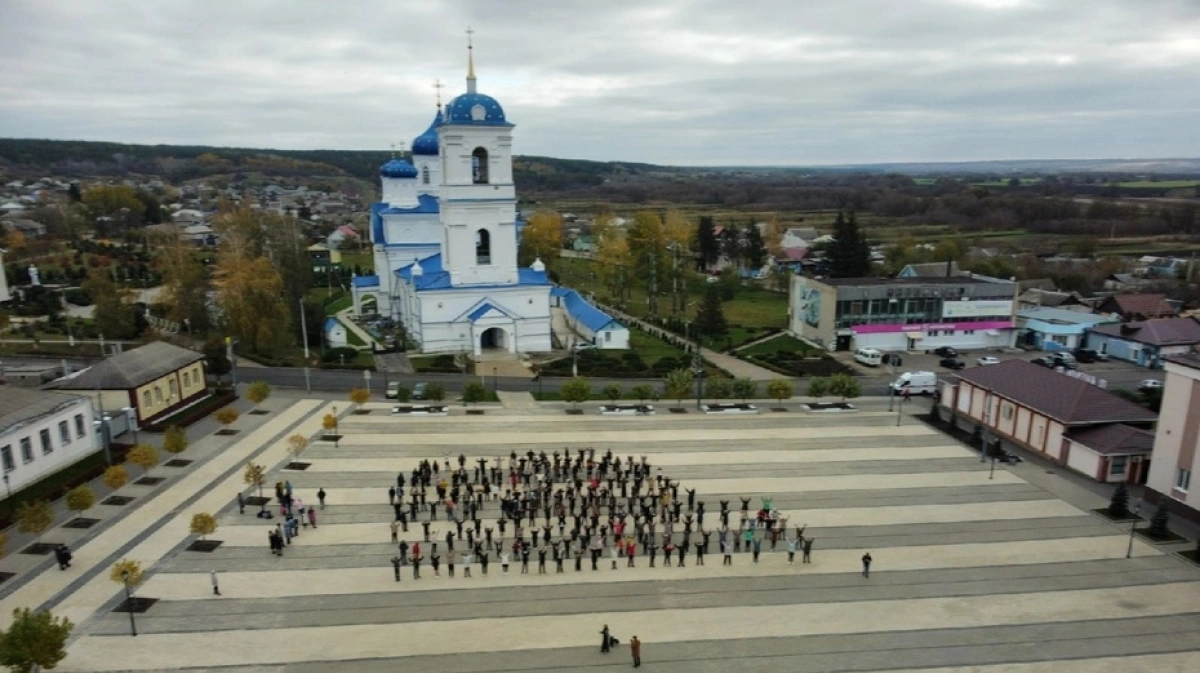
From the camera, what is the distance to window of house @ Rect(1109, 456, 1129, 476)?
24.5 m

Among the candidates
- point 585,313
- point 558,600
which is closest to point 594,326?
point 585,313

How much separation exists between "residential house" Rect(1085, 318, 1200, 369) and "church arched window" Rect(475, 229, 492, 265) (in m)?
34.5

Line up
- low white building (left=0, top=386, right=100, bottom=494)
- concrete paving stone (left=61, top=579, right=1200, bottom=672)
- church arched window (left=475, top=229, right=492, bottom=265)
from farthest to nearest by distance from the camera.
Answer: church arched window (left=475, top=229, right=492, bottom=265), low white building (left=0, top=386, right=100, bottom=494), concrete paving stone (left=61, top=579, right=1200, bottom=672)

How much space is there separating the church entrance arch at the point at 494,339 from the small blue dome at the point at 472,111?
11.4m

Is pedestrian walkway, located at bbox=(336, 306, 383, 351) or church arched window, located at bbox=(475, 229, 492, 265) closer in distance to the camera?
church arched window, located at bbox=(475, 229, 492, 265)

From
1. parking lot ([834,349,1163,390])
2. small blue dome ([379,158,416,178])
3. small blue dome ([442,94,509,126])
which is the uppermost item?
small blue dome ([442,94,509,126])

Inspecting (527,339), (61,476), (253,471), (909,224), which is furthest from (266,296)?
(909,224)

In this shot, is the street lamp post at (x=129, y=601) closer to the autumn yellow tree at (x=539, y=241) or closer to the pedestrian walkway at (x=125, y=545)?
the pedestrian walkway at (x=125, y=545)

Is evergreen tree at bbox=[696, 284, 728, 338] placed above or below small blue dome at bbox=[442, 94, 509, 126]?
below

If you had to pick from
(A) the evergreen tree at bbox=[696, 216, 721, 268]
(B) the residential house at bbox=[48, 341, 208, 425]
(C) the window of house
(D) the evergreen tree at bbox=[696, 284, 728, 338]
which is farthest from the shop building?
(B) the residential house at bbox=[48, 341, 208, 425]

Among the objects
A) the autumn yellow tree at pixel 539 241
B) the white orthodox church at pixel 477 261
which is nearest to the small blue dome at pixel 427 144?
the white orthodox church at pixel 477 261

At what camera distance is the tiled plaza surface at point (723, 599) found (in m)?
15.3

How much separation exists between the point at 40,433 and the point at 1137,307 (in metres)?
55.6

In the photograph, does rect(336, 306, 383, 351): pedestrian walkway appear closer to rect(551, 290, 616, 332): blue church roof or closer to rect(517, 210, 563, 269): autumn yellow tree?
rect(551, 290, 616, 332): blue church roof
